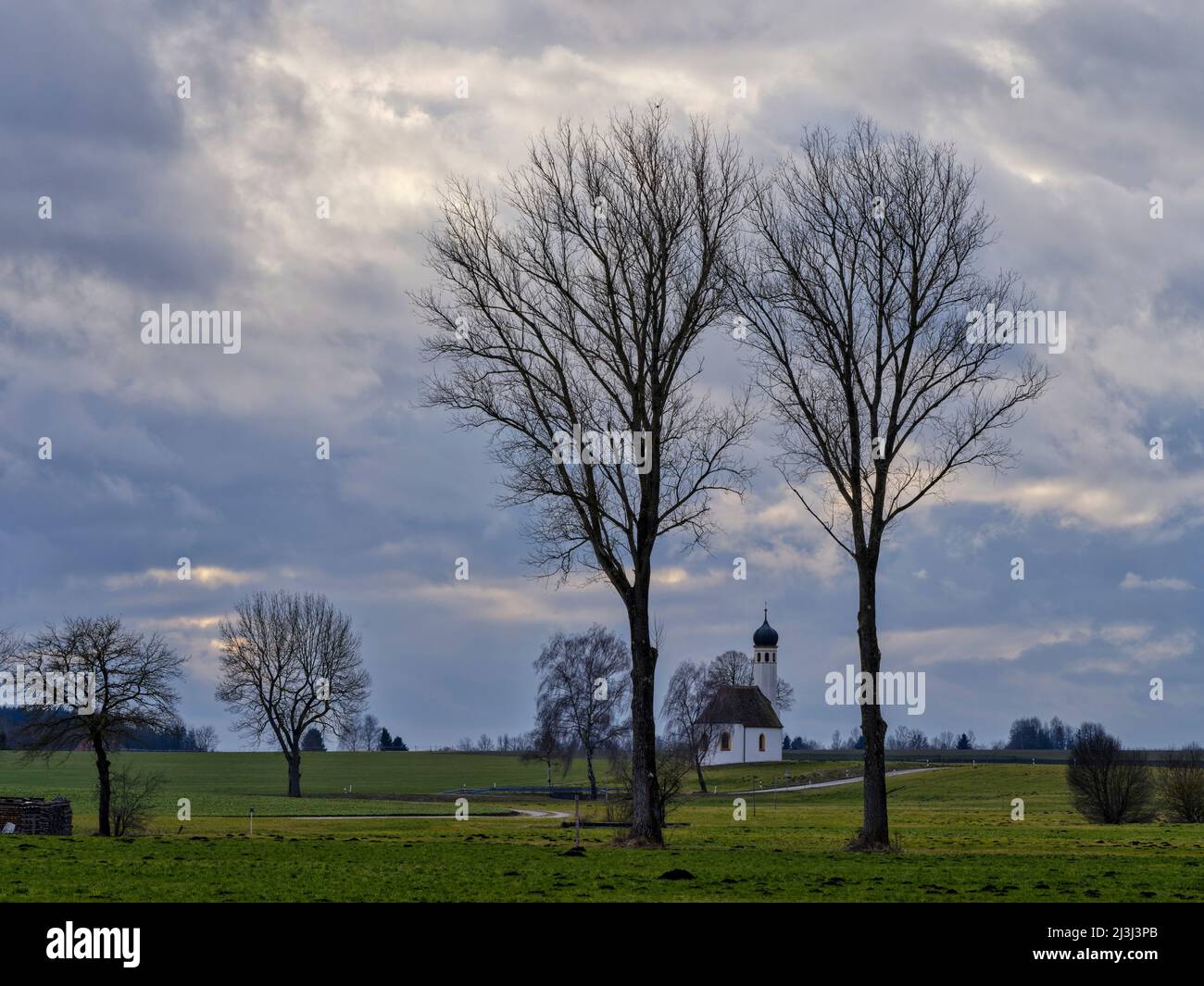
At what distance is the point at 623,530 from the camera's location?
31656 millimetres

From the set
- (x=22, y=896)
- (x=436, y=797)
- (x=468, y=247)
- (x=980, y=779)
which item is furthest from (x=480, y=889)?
(x=980, y=779)

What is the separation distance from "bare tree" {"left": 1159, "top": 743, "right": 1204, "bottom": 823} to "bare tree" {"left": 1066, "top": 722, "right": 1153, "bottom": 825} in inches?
34.2

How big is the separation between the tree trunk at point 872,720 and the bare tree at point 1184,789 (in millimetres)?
30730

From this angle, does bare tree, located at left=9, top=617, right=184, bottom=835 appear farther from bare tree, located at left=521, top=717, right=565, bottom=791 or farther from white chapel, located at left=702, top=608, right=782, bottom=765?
white chapel, located at left=702, top=608, right=782, bottom=765

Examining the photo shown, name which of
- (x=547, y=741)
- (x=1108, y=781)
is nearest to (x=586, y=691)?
(x=547, y=741)

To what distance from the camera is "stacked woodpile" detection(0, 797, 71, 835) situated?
115 ft

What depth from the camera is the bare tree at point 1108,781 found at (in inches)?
2271

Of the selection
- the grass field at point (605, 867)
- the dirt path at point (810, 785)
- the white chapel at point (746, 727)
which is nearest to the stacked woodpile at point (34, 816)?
the grass field at point (605, 867)

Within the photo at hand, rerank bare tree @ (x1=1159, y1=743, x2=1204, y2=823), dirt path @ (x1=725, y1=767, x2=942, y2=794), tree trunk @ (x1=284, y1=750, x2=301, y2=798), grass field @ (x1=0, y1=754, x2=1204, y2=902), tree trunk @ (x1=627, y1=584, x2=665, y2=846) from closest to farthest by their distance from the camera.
Result: 1. grass field @ (x1=0, y1=754, x2=1204, y2=902)
2. tree trunk @ (x1=627, y1=584, x2=665, y2=846)
3. bare tree @ (x1=1159, y1=743, x2=1204, y2=823)
4. tree trunk @ (x1=284, y1=750, x2=301, y2=798)
5. dirt path @ (x1=725, y1=767, x2=942, y2=794)

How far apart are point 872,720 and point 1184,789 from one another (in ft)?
105

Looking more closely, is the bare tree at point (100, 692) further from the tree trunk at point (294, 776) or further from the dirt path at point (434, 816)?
the tree trunk at point (294, 776)

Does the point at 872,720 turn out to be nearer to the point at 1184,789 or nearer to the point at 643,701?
the point at 643,701

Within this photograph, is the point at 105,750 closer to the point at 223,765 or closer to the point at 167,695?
the point at 167,695

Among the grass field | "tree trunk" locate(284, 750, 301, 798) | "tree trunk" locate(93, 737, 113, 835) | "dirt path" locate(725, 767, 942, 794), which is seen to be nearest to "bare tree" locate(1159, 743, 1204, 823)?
the grass field
